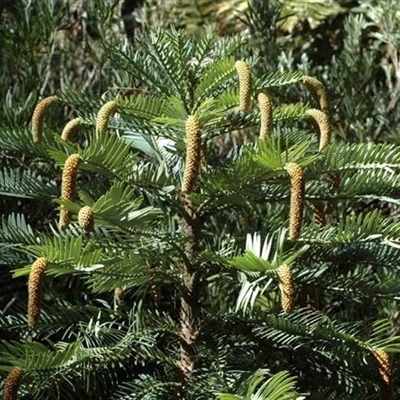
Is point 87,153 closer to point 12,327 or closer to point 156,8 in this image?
point 12,327

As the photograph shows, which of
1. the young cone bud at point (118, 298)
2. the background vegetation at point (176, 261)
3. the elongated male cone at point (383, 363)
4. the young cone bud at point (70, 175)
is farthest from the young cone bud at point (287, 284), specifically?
the young cone bud at point (118, 298)

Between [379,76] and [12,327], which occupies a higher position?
[379,76]

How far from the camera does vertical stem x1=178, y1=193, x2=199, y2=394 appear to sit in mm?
1067

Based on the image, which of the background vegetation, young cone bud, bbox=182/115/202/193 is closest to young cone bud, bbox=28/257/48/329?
the background vegetation

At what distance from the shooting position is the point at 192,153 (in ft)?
3.06

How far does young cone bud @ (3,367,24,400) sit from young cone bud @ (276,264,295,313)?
30cm

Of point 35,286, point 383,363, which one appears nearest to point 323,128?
point 383,363

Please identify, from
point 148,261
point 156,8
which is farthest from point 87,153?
point 156,8

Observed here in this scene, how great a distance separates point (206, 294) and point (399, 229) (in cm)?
56

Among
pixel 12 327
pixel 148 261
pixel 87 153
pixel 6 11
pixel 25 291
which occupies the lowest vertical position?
pixel 25 291

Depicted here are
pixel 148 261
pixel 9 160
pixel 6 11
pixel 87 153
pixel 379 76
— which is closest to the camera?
pixel 87 153

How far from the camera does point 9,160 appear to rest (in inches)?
63.2

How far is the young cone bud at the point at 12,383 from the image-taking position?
85 cm

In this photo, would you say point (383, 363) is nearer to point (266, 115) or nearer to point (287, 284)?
point (287, 284)
